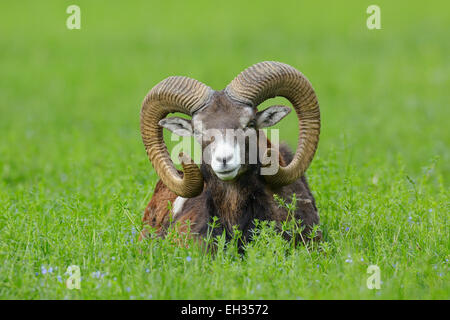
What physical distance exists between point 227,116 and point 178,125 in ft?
2.60

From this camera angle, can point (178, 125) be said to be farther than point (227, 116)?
Yes

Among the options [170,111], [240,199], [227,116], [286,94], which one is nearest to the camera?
[227,116]

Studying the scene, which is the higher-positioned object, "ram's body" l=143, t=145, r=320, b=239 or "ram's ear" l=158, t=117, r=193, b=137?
"ram's ear" l=158, t=117, r=193, b=137

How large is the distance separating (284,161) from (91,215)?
2.49 metres

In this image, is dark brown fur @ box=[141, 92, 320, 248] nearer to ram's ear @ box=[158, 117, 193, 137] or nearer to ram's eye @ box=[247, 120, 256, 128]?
ram's eye @ box=[247, 120, 256, 128]

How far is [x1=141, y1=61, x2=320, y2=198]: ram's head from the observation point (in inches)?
366

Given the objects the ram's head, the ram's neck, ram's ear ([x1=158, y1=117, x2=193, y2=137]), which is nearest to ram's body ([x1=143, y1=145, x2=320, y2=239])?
the ram's neck

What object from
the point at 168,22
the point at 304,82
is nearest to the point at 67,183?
the point at 304,82

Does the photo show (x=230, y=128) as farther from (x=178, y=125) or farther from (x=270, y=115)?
(x=178, y=125)

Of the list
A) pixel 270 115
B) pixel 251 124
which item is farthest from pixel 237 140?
pixel 270 115

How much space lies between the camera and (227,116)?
30.5ft

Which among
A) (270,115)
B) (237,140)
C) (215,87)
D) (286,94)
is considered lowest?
(237,140)
